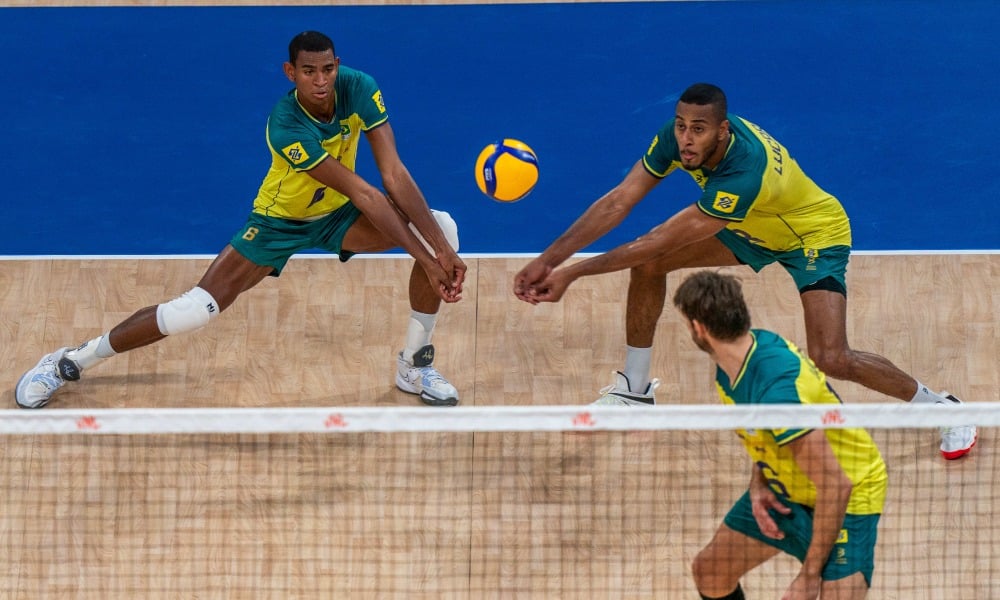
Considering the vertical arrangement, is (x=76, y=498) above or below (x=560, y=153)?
below

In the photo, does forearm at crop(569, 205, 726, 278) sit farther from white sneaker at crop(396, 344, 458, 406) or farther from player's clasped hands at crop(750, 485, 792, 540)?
player's clasped hands at crop(750, 485, 792, 540)

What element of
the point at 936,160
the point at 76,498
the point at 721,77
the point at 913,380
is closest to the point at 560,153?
the point at 721,77

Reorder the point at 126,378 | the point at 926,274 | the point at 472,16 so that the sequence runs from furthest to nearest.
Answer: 1. the point at 472,16
2. the point at 926,274
3. the point at 126,378

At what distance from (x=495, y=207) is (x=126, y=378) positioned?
3326 mm

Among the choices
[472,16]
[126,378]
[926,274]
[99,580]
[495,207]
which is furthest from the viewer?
[472,16]

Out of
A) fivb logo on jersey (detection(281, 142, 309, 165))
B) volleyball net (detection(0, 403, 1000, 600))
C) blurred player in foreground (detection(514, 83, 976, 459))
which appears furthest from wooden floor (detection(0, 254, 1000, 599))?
fivb logo on jersey (detection(281, 142, 309, 165))

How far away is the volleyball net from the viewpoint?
858 cm

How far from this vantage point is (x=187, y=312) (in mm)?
9656

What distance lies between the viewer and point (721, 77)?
12898mm

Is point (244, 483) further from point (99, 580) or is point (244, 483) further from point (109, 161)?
point (109, 161)

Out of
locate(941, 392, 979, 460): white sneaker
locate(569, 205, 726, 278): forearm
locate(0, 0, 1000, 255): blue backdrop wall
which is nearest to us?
locate(569, 205, 726, 278): forearm

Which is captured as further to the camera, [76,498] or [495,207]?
[495,207]

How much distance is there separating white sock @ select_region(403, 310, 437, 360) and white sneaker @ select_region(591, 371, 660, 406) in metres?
1.23

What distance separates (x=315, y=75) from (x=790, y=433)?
167 inches
